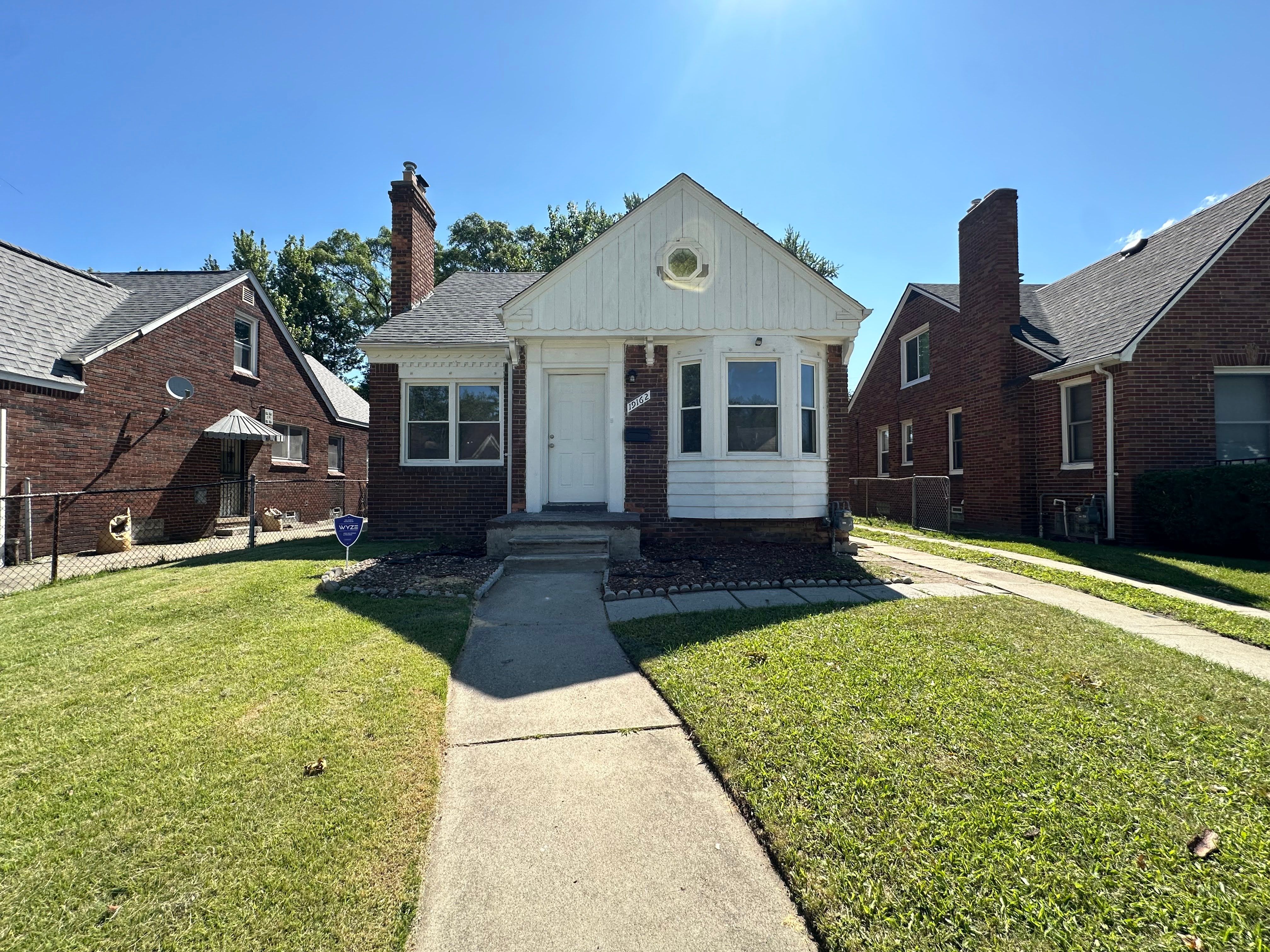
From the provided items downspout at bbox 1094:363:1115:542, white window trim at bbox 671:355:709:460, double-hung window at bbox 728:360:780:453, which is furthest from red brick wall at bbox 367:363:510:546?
downspout at bbox 1094:363:1115:542

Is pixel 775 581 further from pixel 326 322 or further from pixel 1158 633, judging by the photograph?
pixel 326 322

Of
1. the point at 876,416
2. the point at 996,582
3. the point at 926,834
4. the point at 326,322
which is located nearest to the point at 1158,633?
the point at 996,582

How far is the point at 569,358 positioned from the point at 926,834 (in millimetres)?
7901

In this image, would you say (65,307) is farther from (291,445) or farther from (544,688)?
(544,688)

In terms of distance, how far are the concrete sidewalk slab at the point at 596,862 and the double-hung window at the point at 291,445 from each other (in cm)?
1592

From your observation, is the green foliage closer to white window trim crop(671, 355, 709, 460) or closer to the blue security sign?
white window trim crop(671, 355, 709, 460)

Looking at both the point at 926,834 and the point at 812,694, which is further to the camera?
the point at 812,694

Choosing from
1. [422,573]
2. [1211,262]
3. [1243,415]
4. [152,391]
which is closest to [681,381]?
[422,573]

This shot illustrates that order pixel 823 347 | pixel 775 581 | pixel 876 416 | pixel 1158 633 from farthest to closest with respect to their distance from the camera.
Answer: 1. pixel 876 416
2. pixel 823 347
3. pixel 775 581
4. pixel 1158 633

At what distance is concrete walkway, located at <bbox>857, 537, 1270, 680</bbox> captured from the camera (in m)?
4.01

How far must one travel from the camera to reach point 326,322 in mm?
30875

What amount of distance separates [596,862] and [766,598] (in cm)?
399

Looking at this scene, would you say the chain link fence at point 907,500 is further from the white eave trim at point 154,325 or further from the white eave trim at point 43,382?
the white eave trim at point 43,382

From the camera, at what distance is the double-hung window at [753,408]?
8484 mm
